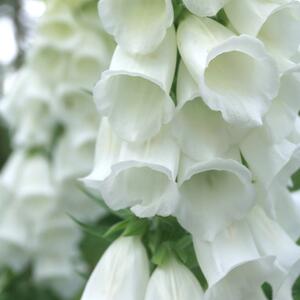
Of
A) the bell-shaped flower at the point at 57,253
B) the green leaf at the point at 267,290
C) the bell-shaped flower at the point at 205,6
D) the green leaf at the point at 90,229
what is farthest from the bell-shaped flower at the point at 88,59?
the bell-shaped flower at the point at 205,6

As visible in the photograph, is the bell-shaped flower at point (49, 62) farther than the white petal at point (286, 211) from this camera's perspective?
Yes

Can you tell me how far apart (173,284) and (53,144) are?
170 cm

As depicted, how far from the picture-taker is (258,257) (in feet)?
4.05

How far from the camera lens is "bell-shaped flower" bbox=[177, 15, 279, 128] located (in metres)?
1.14

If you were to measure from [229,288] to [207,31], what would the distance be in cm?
42

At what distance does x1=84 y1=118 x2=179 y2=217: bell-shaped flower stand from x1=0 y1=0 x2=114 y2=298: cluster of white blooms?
1.35 m

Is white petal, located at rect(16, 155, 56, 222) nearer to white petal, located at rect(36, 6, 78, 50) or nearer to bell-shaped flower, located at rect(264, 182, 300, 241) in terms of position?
white petal, located at rect(36, 6, 78, 50)

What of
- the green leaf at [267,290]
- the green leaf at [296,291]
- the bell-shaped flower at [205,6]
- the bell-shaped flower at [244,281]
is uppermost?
the bell-shaped flower at [205,6]

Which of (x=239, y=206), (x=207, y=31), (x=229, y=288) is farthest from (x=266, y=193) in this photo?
(x=207, y=31)

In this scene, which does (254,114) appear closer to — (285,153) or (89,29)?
(285,153)

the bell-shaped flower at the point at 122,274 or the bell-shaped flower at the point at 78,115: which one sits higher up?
the bell-shaped flower at the point at 122,274

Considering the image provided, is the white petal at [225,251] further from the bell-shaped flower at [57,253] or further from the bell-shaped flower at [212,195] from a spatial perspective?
the bell-shaped flower at [57,253]

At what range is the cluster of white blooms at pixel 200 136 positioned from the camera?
1197 millimetres

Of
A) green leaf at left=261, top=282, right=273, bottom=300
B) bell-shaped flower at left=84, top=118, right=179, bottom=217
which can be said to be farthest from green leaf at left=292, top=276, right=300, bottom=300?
bell-shaped flower at left=84, top=118, right=179, bottom=217
